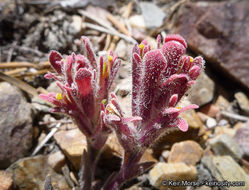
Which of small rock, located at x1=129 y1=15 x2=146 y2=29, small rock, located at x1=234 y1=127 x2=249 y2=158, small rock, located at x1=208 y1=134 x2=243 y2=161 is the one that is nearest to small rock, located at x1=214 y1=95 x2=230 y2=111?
small rock, located at x1=234 y1=127 x2=249 y2=158

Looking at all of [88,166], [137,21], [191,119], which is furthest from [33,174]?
[137,21]

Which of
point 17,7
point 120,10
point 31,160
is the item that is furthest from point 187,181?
point 17,7

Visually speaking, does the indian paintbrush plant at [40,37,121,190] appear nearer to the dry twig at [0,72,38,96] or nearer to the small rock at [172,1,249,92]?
the dry twig at [0,72,38,96]

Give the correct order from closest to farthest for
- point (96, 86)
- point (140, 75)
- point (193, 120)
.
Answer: point (140, 75), point (96, 86), point (193, 120)

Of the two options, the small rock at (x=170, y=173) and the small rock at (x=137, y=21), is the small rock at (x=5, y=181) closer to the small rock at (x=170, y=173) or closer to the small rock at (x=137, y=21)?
the small rock at (x=170, y=173)

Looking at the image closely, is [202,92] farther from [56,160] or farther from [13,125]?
[13,125]

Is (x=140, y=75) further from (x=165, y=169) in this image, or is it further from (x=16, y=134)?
(x=16, y=134)

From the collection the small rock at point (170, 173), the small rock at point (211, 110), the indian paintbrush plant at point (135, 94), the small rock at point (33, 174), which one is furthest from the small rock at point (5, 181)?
the small rock at point (211, 110)
